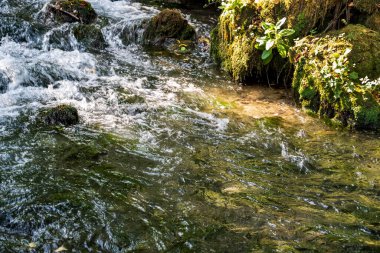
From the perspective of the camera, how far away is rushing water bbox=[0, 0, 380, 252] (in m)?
3.42

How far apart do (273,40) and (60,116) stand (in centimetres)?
374

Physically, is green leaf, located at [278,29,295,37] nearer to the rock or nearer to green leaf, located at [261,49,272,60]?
green leaf, located at [261,49,272,60]

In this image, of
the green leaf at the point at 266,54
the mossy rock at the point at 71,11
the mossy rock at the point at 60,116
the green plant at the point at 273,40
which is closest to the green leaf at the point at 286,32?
the green plant at the point at 273,40

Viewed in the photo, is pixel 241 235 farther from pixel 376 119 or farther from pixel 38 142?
pixel 376 119

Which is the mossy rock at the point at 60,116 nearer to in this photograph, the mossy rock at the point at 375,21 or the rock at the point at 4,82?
the rock at the point at 4,82

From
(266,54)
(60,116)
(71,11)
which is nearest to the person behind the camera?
(60,116)

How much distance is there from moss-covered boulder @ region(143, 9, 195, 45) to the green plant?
147 inches

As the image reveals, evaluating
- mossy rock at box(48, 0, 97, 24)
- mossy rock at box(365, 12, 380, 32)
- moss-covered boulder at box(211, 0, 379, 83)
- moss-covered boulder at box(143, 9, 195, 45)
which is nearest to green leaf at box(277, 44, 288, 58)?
moss-covered boulder at box(211, 0, 379, 83)

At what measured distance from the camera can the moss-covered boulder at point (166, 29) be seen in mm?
10164

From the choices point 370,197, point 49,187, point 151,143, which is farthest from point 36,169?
point 370,197

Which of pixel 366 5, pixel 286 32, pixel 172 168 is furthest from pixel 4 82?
pixel 366 5

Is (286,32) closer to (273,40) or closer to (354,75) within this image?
(273,40)

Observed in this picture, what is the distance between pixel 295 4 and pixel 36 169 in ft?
17.2

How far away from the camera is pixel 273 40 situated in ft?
22.2
